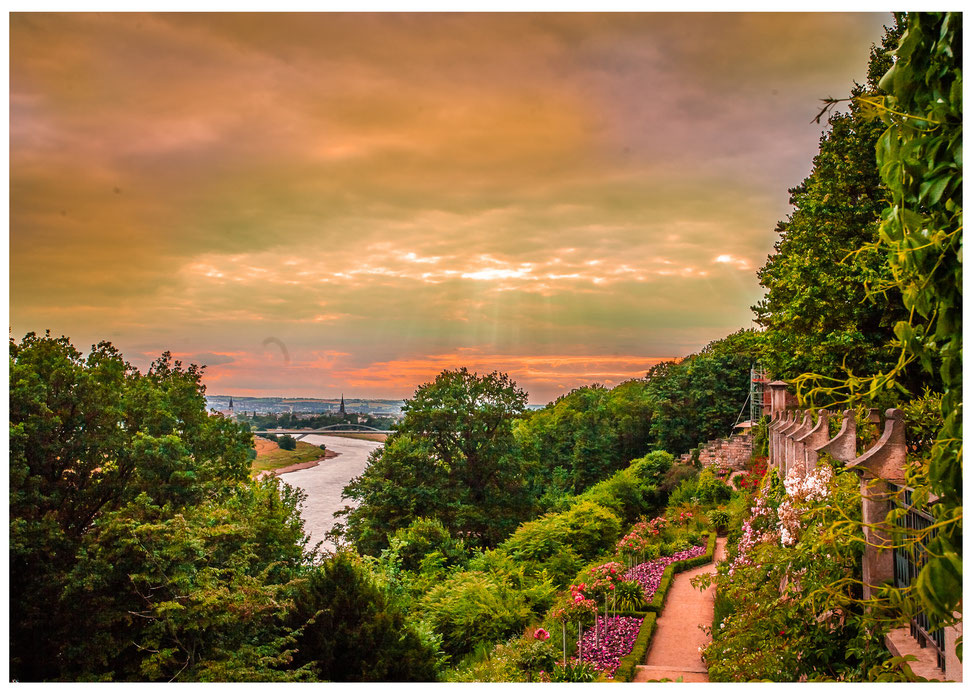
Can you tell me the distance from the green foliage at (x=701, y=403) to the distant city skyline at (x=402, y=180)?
34.3 ft

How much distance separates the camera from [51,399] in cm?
719

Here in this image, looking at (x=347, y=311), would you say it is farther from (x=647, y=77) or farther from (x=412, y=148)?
(x=647, y=77)

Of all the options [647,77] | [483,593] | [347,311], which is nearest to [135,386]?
[347,311]

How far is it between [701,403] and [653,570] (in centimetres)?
1287

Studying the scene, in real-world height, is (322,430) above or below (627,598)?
above

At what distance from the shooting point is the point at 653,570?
9.27 m

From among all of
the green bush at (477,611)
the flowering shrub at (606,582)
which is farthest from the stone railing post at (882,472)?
the green bush at (477,611)

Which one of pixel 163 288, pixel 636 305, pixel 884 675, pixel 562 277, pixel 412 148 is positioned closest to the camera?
pixel 884 675

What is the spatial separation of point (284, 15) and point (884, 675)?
4579 millimetres

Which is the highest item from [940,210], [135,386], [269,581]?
[940,210]

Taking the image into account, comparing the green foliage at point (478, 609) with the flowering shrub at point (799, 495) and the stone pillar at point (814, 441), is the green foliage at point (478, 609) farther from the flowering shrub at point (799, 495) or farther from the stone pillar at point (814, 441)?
the stone pillar at point (814, 441)

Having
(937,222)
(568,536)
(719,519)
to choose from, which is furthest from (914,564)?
(568,536)

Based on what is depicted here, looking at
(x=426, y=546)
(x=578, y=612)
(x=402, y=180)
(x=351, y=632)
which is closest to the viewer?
(x=578, y=612)

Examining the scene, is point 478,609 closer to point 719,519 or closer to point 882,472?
point 719,519
